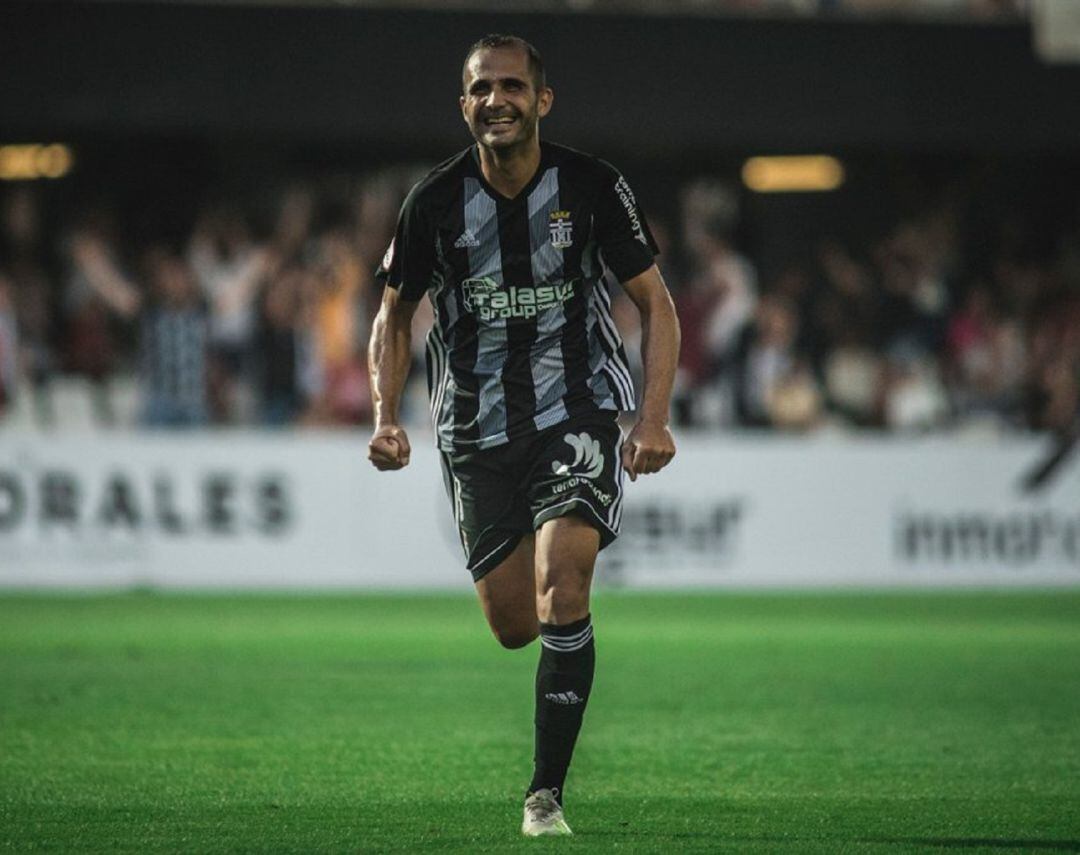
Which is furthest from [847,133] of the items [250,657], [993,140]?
[250,657]

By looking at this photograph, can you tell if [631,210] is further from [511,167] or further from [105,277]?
[105,277]

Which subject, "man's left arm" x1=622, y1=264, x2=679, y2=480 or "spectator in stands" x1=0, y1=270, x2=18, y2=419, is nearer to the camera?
"man's left arm" x1=622, y1=264, x2=679, y2=480

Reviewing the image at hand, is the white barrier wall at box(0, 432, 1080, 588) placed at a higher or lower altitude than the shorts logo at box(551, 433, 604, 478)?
lower

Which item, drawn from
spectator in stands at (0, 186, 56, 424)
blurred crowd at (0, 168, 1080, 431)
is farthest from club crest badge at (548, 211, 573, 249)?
spectator in stands at (0, 186, 56, 424)

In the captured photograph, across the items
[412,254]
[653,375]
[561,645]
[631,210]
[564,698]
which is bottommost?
[564,698]

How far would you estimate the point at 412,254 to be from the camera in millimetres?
6086

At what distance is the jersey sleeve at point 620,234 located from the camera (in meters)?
6.05

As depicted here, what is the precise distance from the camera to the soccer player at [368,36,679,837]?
5812 millimetres

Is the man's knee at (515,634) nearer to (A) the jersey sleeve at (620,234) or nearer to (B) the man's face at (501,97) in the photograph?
(A) the jersey sleeve at (620,234)

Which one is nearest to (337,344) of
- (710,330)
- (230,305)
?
(230,305)

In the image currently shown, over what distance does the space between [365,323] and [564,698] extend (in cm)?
1191

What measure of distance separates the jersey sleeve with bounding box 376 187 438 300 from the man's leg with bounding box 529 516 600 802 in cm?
88

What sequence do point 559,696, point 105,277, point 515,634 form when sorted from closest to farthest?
point 559,696 → point 515,634 → point 105,277

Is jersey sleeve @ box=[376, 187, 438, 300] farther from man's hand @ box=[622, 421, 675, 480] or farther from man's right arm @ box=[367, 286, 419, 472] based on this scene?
man's hand @ box=[622, 421, 675, 480]
